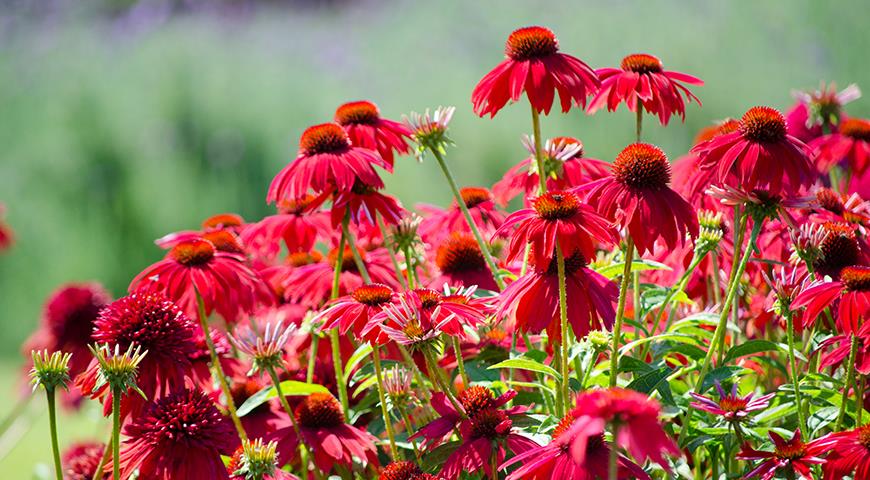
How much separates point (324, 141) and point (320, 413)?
355mm

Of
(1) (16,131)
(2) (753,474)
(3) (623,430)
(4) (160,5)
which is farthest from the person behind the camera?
(4) (160,5)

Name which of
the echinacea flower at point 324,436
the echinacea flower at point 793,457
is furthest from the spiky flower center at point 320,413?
the echinacea flower at point 793,457

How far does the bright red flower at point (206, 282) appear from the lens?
115 cm

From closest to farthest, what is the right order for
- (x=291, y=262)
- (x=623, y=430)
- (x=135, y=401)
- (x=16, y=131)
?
(x=623, y=430) → (x=135, y=401) → (x=291, y=262) → (x=16, y=131)

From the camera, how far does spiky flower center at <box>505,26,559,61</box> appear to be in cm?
110

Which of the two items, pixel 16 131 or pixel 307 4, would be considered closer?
pixel 16 131

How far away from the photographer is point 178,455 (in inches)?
35.0

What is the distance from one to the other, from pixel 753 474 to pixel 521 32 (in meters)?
0.58

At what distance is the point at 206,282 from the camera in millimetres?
1148

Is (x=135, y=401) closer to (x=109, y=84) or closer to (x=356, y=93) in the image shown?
(x=356, y=93)

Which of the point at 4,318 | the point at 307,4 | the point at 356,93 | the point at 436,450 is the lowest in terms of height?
the point at 436,450

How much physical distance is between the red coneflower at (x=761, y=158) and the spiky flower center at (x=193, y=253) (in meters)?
0.64

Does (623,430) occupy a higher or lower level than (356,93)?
lower

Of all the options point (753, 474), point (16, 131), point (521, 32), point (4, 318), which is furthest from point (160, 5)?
point (753, 474)
